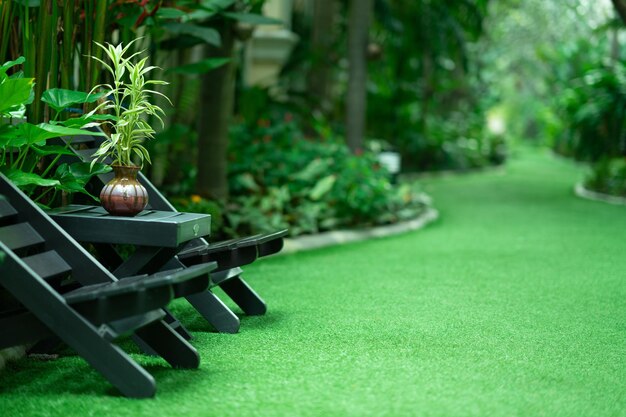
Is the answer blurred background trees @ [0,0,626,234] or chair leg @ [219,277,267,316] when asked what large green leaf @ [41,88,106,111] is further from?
chair leg @ [219,277,267,316]

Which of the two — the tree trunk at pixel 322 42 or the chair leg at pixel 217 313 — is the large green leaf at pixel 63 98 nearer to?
the chair leg at pixel 217 313

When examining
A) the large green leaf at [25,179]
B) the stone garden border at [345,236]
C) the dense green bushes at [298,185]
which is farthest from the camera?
the dense green bushes at [298,185]

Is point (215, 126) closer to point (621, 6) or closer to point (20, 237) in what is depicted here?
point (20, 237)

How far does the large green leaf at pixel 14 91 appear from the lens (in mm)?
3518

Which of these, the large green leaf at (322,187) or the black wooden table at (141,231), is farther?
the large green leaf at (322,187)

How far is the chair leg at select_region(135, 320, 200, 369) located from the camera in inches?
144

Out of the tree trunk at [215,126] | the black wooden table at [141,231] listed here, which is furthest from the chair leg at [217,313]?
the tree trunk at [215,126]

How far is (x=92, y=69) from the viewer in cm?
485

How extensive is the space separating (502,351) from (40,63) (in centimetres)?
265

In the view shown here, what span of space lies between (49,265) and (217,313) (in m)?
1.09

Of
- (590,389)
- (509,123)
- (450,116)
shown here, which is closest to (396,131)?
(450,116)

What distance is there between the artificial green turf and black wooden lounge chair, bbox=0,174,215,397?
0.41ft

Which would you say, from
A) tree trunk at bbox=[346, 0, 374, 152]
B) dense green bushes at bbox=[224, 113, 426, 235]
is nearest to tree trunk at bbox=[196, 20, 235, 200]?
dense green bushes at bbox=[224, 113, 426, 235]

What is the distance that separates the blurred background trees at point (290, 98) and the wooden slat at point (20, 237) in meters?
1.00
